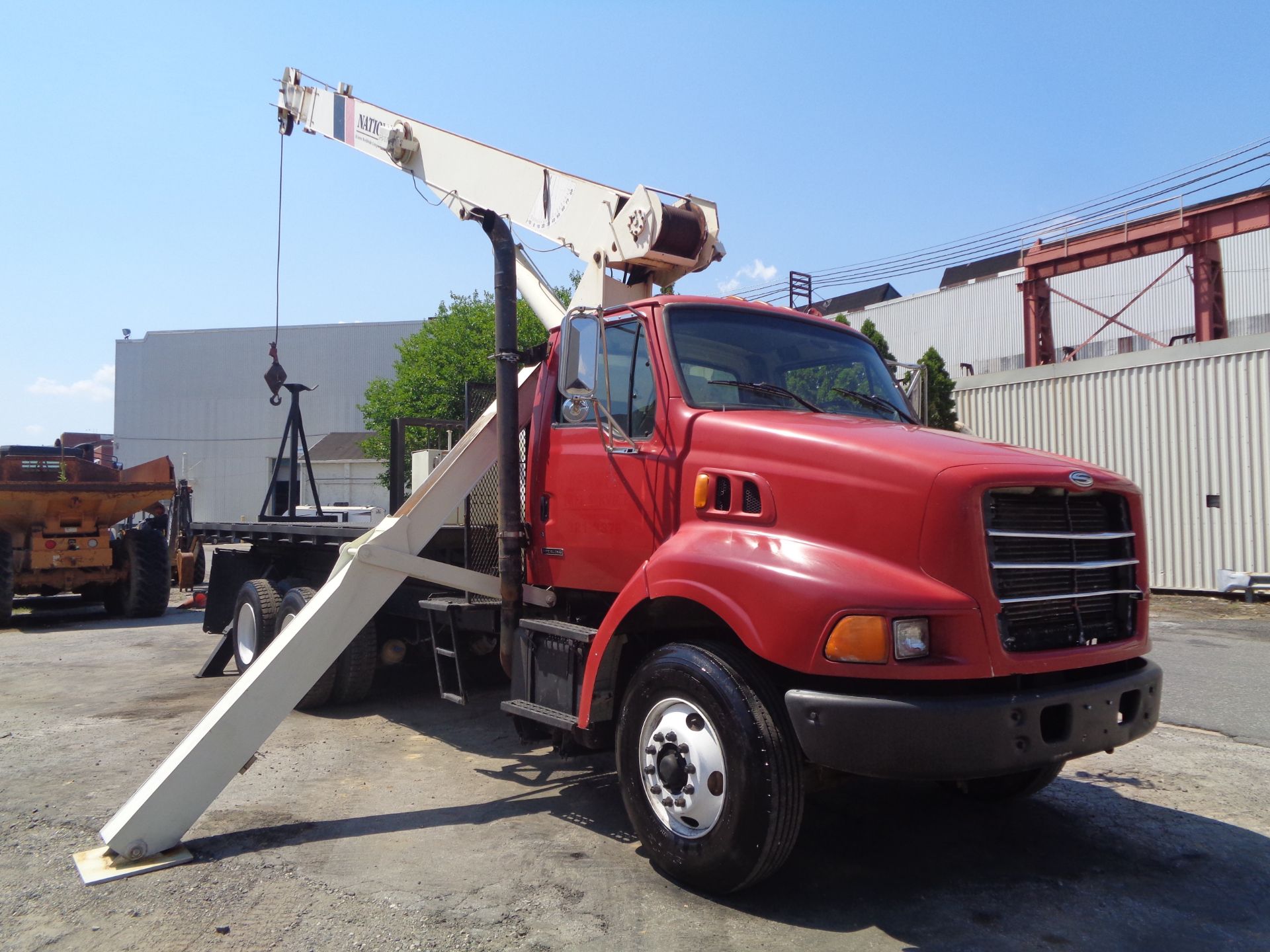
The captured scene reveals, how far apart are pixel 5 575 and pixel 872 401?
13.1m

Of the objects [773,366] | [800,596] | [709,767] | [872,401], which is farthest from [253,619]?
[800,596]

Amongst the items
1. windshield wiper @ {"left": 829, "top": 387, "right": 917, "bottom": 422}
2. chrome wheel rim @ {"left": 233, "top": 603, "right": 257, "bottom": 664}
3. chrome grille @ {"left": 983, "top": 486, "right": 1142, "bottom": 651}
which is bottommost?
chrome wheel rim @ {"left": 233, "top": 603, "right": 257, "bottom": 664}

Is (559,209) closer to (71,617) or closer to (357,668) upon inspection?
(357,668)

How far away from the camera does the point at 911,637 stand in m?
3.47

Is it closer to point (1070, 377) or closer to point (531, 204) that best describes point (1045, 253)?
point (1070, 377)

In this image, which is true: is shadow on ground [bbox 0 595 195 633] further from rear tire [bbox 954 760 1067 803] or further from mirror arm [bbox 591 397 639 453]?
rear tire [bbox 954 760 1067 803]

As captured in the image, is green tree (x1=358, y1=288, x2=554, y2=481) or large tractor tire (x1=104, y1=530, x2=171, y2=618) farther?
green tree (x1=358, y1=288, x2=554, y2=481)

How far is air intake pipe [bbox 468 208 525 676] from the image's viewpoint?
549 cm

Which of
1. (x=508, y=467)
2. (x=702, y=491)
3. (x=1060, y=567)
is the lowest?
(x=1060, y=567)

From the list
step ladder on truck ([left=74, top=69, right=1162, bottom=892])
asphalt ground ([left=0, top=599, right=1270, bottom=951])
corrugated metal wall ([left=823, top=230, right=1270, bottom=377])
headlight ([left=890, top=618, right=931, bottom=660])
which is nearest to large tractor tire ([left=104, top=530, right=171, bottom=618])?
asphalt ground ([left=0, top=599, right=1270, bottom=951])

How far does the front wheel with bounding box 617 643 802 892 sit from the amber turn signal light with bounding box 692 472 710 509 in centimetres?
63

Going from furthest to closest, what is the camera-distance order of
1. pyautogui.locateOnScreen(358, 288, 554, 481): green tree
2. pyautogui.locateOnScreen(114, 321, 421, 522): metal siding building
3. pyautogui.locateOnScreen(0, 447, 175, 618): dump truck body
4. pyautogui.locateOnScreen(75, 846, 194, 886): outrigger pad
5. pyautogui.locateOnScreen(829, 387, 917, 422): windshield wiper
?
pyautogui.locateOnScreen(114, 321, 421, 522): metal siding building
pyautogui.locateOnScreen(358, 288, 554, 481): green tree
pyautogui.locateOnScreen(0, 447, 175, 618): dump truck body
pyautogui.locateOnScreen(829, 387, 917, 422): windshield wiper
pyautogui.locateOnScreen(75, 846, 194, 886): outrigger pad

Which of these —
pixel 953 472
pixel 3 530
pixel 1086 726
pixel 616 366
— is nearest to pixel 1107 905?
pixel 1086 726

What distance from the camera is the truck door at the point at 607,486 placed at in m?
4.70
